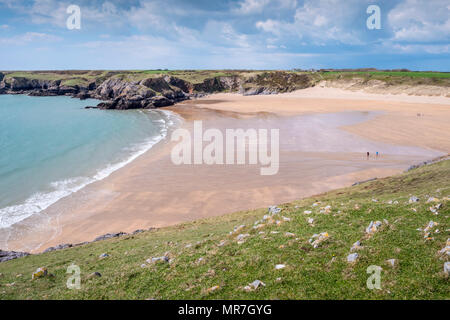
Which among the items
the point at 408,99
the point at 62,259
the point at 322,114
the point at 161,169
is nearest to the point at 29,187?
the point at 161,169

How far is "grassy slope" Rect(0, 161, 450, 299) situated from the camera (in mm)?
8141

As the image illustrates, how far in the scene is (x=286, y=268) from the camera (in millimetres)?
9328

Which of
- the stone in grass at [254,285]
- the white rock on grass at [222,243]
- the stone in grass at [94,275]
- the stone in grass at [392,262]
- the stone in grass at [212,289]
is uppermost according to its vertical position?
the stone in grass at [392,262]

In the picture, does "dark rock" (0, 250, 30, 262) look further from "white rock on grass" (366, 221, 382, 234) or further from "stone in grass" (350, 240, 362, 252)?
"white rock on grass" (366, 221, 382, 234)

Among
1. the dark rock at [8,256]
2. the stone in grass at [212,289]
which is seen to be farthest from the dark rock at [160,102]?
the stone in grass at [212,289]

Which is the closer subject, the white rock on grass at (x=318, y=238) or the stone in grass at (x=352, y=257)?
the stone in grass at (x=352, y=257)

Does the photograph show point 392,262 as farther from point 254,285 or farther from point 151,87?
point 151,87

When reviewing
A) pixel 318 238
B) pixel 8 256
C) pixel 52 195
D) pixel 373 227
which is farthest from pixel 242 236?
pixel 52 195

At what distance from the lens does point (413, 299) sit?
730 cm

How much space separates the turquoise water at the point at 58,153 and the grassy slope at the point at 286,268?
15.3m

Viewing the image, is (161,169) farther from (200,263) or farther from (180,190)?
(200,263)

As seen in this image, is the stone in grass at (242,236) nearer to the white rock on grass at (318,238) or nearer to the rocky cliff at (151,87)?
the white rock on grass at (318,238)

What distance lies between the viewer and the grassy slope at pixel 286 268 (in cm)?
814
